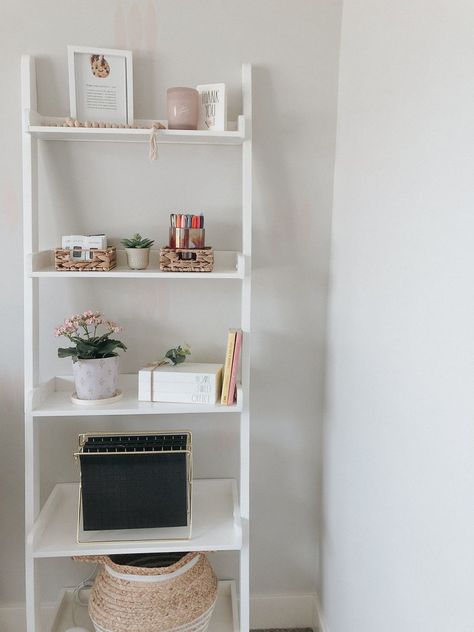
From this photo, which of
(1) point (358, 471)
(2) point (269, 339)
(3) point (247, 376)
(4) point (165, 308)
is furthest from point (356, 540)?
(4) point (165, 308)

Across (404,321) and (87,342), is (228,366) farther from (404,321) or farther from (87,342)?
(404,321)

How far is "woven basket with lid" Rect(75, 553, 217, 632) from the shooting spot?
5.53 ft

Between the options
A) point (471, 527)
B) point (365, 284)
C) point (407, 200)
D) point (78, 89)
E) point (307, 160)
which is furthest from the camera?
point (307, 160)

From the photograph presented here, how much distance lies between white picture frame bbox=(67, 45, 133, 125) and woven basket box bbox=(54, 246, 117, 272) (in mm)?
Result: 404

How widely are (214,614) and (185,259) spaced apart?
3.77 ft

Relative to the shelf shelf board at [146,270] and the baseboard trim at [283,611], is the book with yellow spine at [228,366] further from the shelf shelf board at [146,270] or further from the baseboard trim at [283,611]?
the baseboard trim at [283,611]

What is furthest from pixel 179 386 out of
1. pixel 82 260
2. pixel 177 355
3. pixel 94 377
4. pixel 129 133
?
pixel 129 133

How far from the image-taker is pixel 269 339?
1.98 meters

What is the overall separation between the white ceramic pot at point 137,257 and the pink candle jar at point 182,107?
0.36 meters

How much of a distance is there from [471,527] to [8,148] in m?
1.60

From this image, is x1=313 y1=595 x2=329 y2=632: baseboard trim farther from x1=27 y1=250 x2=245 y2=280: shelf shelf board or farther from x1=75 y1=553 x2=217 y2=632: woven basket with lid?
x1=27 y1=250 x2=245 y2=280: shelf shelf board

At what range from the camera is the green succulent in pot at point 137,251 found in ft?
5.76

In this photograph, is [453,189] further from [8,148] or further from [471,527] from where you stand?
[8,148]

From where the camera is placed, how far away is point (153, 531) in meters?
1.78
